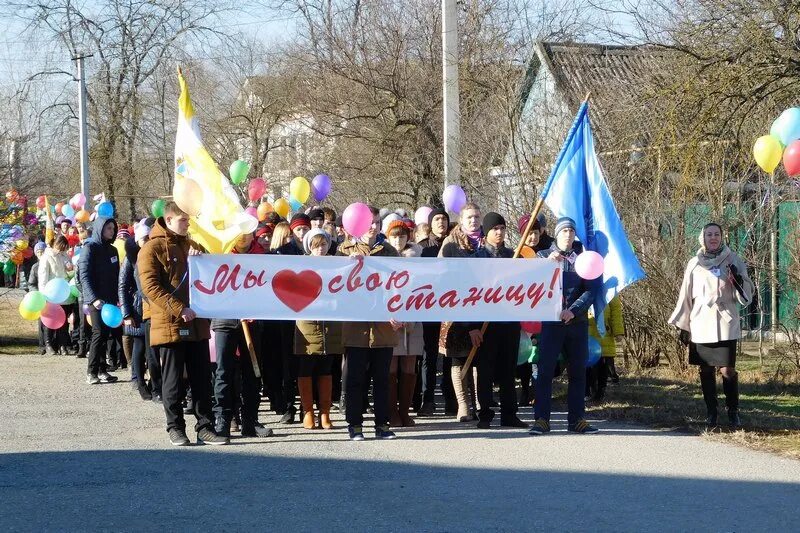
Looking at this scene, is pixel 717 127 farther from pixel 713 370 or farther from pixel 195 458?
pixel 195 458

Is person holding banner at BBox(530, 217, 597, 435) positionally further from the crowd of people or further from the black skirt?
the black skirt

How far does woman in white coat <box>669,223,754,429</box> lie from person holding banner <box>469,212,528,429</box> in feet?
5.32

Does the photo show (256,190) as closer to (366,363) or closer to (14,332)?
(366,363)

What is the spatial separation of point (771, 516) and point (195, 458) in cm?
425

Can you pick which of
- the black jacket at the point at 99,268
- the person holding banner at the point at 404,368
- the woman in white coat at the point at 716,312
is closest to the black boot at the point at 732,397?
the woman in white coat at the point at 716,312

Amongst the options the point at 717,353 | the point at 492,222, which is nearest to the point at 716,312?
the point at 717,353

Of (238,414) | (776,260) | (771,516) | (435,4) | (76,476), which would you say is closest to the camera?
(771,516)

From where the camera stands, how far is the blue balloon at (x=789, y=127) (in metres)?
10.3

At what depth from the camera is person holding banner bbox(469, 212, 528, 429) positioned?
34.4ft

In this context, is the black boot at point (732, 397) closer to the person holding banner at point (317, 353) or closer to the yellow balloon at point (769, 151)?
the yellow balloon at point (769, 151)

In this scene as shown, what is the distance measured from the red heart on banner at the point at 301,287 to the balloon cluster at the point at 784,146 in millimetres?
4208

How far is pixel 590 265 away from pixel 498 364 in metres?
1.52

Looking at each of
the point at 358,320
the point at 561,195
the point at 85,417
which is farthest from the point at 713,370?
the point at 85,417

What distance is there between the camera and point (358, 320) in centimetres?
994
